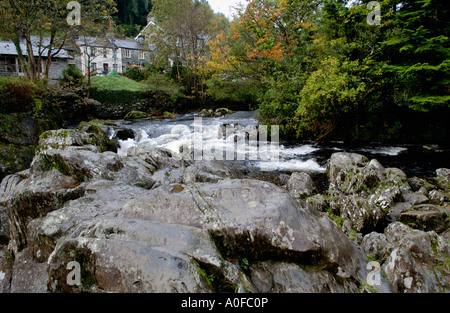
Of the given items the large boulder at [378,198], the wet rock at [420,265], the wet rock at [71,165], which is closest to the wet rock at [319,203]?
the large boulder at [378,198]

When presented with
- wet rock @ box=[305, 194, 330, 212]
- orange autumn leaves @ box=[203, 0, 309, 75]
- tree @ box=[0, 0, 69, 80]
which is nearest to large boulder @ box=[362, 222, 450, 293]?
wet rock @ box=[305, 194, 330, 212]

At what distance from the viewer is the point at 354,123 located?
13695 millimetres

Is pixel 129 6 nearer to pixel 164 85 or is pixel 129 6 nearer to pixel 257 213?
pixel 164 85

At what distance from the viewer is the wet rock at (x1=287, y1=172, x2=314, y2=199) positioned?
278 inches

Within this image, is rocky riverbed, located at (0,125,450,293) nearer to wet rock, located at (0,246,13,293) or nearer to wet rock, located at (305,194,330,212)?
wet rock, located at (0,246,13,293)

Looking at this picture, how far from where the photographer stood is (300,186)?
7324 mm

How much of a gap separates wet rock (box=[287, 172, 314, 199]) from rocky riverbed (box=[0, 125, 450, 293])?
1.90 meters

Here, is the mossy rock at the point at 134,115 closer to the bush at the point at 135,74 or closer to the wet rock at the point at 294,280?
the bush at the point at 135,74

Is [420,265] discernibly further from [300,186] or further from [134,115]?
[134,115]

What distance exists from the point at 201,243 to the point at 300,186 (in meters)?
5.25

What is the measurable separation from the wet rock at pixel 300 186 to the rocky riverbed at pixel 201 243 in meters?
1.90

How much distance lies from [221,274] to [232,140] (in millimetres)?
12363

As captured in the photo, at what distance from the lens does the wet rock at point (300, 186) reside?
705 centimetres
